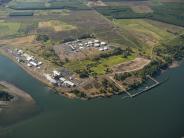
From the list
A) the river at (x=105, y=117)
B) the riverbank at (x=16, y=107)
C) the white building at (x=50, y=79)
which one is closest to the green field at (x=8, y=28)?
the white building at (x=50, y=79)

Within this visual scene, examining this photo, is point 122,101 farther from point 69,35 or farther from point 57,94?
point 69,35

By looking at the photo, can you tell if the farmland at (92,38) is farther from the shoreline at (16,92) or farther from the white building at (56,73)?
the shoreline at (16,92)

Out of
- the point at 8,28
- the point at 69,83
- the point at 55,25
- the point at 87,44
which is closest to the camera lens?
the point at 69,83

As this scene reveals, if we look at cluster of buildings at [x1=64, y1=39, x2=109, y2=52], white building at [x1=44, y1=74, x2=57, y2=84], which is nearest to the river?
white building at [x1=44, y1=74, x2=57, y2=84]

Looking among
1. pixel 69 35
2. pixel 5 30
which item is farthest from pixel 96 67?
pixel 5 30

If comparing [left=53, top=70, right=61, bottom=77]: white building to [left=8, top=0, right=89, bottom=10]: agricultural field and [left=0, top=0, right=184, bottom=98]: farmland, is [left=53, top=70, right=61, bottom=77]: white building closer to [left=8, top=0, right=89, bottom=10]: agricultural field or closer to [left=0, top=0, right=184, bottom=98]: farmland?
[left=0, top=0, right=184, bottom=98]: farmland

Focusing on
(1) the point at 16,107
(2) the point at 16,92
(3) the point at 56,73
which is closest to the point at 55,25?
(3) the point at 56,73

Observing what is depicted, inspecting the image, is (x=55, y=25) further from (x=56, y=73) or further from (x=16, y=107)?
(x=16, y=107)
